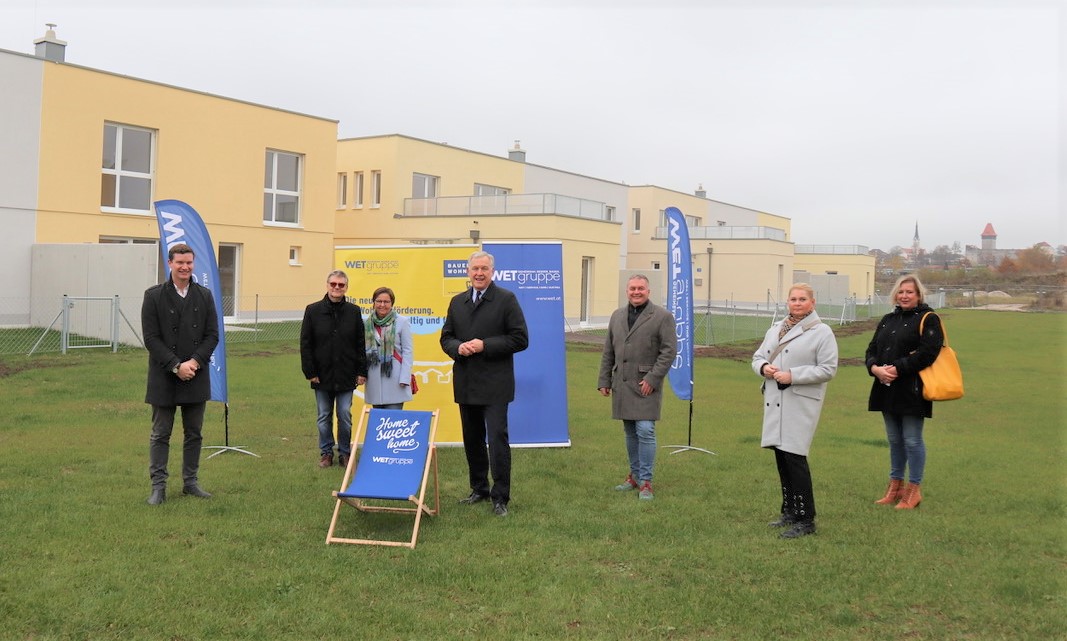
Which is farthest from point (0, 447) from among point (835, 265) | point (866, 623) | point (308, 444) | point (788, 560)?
point (835, 265)

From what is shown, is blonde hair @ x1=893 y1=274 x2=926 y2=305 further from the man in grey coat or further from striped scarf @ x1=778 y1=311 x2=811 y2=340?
the man in grey coat

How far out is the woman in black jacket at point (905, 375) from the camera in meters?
6.54

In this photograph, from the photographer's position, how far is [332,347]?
7945 millimetres

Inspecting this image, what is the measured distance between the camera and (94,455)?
8133 mm

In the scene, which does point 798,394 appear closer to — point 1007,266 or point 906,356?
point 906,356

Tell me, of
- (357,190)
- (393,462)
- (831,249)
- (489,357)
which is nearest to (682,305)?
(489,357)

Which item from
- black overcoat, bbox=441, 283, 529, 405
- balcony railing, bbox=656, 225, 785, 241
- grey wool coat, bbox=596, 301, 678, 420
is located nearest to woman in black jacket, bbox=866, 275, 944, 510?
grey wool coat, bbox=596, 301, 678, 420

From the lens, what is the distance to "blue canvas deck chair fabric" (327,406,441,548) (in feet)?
19.6

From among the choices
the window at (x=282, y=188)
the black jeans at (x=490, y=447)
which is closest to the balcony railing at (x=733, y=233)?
the window at (x=282, y=188)

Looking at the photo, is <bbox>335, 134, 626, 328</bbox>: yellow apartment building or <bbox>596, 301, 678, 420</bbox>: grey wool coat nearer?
<bbox>596, 301, 678, 420</bbox>: grey wool coat

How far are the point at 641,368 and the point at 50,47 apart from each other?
2215 cm

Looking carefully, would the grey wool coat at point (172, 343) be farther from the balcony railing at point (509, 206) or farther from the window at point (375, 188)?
the window at point (375, 188)

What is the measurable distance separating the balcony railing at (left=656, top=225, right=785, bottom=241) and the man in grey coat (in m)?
40.8

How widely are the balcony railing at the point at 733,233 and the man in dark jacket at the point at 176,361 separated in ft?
138
